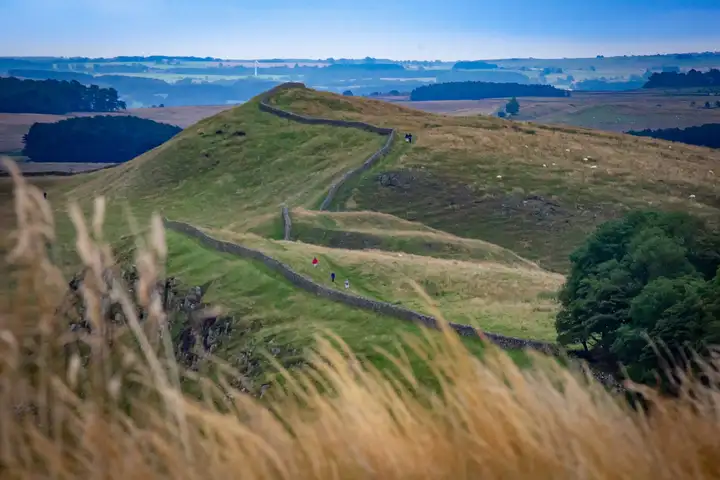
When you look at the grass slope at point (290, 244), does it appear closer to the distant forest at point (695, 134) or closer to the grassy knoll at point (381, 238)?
the grassy knoll at point (381, 238)

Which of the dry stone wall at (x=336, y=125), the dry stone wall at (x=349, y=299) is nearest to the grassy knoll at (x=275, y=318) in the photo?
the dry stone wall at (x=349, y=299)

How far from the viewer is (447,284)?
136 feet

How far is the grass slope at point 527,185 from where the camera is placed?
73.9 meters

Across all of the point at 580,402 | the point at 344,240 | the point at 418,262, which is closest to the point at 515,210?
the point at 344,240

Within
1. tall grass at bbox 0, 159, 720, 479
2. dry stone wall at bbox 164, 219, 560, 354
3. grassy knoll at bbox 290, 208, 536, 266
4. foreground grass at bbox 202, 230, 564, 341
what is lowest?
grassy knoll at bbox 290, 208, 536, 266

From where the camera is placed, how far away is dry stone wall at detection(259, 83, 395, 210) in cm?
8015

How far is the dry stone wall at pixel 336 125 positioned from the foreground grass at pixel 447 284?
29.5 m

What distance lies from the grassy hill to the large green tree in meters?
3.87

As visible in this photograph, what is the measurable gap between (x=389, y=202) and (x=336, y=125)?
2902 centimetres

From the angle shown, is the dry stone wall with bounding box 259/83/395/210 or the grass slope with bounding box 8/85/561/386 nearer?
the grass slope with bounding box 8/85/561/386

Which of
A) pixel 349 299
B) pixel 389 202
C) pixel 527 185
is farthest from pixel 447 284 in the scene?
pixel 527 185

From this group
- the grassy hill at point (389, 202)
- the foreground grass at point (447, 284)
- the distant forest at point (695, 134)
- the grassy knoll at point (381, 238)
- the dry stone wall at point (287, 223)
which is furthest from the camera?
the distant forest at point (695, 134)

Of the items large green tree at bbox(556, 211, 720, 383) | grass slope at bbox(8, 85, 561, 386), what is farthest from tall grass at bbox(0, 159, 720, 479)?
large green tree at bbox(556, 211, 720, 383)

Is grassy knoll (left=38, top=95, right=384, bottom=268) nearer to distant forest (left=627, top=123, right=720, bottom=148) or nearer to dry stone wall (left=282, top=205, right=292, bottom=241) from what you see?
dry stone wall (left=282, top=205, right=292, bottom=241)
